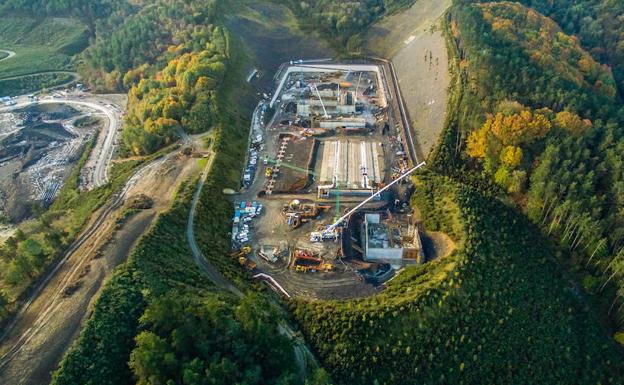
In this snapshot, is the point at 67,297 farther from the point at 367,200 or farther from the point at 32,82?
the point at 32,82

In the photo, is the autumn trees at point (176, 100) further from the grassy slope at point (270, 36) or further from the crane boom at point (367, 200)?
the crane boom at point (367, 200)

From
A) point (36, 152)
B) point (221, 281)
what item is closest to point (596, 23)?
point (221, 281)

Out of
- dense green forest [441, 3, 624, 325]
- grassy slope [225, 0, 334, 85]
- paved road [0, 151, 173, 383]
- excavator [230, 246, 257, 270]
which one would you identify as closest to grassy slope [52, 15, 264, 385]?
excavator [230, 246, 257, 270]

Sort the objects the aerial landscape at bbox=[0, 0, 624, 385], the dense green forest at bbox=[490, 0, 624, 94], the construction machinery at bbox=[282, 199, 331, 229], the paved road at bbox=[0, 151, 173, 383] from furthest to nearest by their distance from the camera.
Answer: the dense green forest at bbox=[490, 0, 624, 94]
the construction machinery at bbox=[282, 199, 331, 229]
the aerial landscape at bbox=[0, 0, 624, 385]
the paved road at bbox=[0, 151, 173, 383]

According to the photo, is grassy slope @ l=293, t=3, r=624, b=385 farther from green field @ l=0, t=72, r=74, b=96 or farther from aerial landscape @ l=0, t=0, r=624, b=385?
green field @ l=0, t=72, r=74, b=96

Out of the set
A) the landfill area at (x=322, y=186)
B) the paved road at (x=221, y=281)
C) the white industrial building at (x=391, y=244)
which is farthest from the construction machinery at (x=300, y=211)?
the paved road at (x=221, y=281)

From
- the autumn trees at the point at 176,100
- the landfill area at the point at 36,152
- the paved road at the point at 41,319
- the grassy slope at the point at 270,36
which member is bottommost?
the landfill area at the point at 36,152
